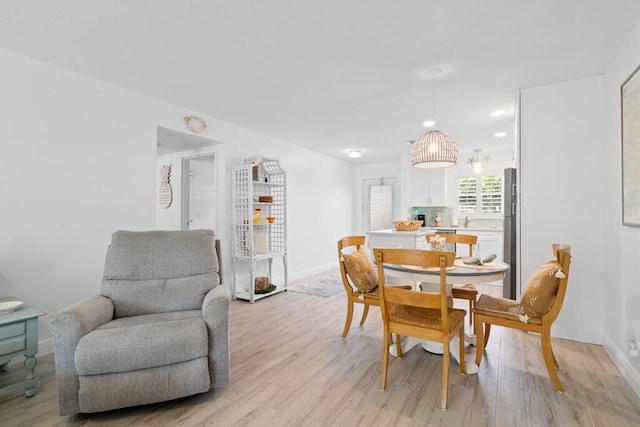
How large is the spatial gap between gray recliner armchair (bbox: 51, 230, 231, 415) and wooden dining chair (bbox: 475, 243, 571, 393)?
1.90 meters

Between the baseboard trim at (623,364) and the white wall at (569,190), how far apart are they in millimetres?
226

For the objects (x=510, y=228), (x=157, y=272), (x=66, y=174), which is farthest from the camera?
(x=510, y=228)

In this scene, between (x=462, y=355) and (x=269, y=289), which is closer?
(x=462, y=355)

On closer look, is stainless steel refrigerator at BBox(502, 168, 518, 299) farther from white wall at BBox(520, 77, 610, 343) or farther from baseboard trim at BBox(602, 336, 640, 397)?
baseboard trim at BBox(602, 336, 640, 397)

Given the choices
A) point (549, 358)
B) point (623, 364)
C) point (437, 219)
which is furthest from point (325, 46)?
point (437, 219)

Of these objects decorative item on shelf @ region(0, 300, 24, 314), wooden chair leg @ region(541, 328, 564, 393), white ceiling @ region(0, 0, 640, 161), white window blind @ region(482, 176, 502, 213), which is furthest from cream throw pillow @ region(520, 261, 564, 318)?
white window blind @ region(482, 176, 502, 213)

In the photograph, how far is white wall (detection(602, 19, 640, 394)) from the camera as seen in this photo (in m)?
2.15

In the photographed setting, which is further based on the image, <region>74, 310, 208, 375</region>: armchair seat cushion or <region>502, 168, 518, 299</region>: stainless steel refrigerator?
<region>502, 168, 518, 299</region>: stainless steel refrigerator

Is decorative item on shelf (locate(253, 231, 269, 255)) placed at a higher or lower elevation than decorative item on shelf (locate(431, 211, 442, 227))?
lower

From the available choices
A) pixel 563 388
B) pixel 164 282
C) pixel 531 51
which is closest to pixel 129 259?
pixel 164 282

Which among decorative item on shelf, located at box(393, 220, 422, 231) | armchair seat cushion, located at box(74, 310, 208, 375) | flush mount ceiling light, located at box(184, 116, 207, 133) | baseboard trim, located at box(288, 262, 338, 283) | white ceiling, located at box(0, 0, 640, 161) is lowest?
baseboard trim, located at box(288, 262, 338, 283)

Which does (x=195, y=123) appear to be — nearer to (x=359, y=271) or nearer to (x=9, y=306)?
(x=9, y=306)

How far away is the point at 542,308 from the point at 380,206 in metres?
5.64

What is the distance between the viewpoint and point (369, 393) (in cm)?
203
